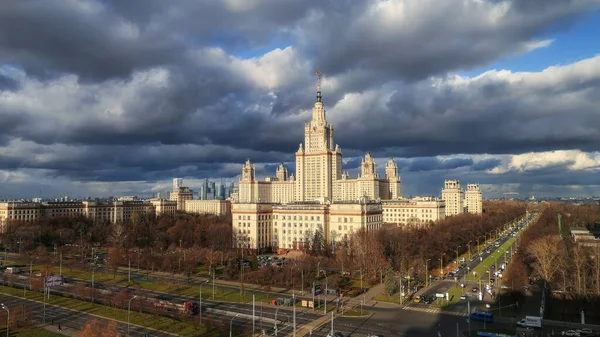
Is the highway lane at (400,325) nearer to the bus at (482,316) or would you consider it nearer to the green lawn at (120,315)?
the bus at (482,316)

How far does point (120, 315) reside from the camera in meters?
57.7

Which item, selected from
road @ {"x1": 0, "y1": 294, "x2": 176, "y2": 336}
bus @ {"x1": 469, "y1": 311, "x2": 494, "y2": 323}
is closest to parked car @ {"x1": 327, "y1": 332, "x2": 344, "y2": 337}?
road @ {"x1": 0, "y1": 294, "x2": 176, "y2": 336}

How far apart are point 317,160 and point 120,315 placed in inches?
5189

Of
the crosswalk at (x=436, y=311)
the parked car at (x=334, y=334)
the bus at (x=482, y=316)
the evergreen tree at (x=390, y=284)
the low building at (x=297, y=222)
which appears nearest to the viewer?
the parked car at (x=334, y=334)

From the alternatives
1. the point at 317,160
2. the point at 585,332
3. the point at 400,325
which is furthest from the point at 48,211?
the point at 585,332

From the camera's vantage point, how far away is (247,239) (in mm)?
116750

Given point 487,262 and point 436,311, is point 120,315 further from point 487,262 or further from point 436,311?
point 487,262

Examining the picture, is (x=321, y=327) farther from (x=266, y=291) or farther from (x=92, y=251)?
(x=92, y=251)

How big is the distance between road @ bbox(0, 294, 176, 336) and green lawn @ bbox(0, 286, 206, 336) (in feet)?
3.91

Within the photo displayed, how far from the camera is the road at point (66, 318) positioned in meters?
51.3

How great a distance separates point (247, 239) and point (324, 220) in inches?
854

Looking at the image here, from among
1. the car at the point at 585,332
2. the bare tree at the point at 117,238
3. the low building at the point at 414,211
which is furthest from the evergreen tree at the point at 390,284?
the low building at the point at 414,211

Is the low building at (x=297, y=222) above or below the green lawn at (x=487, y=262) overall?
above

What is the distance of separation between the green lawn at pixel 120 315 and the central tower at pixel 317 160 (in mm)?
121413
